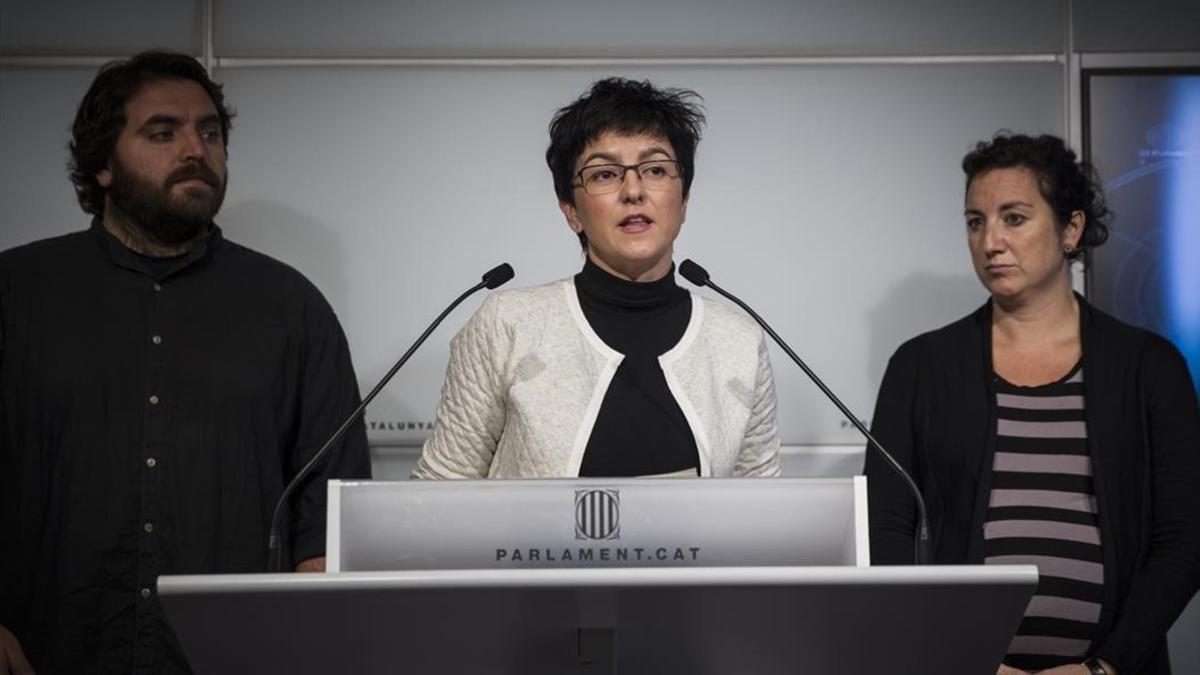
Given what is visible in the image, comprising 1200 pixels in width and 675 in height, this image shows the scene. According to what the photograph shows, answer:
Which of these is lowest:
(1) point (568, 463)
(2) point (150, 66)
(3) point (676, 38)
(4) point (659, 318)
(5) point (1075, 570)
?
(5) point (1075, 570)

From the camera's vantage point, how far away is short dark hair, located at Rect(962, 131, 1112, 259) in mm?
2807

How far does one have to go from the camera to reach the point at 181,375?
2691 millimetres

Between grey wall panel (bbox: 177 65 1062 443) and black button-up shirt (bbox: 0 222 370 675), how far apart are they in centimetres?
83

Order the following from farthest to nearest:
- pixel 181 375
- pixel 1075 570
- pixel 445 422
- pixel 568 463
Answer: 1. pixel 181 375
2. pixel 1075 570
3. pixel 445 422
4. pixel 568 463

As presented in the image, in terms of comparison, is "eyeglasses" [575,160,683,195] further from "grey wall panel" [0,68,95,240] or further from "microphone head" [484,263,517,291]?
"grey wall panel" [0,68,95,240]

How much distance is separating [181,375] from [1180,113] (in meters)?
2.64

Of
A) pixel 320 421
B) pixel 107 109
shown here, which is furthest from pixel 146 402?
pixel 107 109

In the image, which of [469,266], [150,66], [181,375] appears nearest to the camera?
[181,375]

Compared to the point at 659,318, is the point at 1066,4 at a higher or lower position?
higher

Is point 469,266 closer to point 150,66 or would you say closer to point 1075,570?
point 150,66

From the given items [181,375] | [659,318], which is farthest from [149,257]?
[659,318]

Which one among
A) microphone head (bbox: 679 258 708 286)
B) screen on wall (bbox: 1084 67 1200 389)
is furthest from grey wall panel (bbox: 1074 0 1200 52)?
microphone head (bbox: 679 258 708 286)

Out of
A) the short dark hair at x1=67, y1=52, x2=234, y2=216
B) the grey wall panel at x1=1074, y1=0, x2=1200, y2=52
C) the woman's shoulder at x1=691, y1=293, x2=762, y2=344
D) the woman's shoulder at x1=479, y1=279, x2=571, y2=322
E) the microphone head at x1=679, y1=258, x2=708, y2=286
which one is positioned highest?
the grey wall panel at x1=1074, y1=0, x2=1200, y2=52

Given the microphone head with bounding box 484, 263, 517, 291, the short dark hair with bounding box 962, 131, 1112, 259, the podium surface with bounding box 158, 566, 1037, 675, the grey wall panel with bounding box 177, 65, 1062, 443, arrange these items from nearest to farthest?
the podium surface with bounding box 158, 566, 1037, 675, the microphone head with bounding box 484, 263, 517, 291, the short dark hair with bounding box 962, 131, 1112, 259, the grey wall panel with bounding box 177, 65, 1062, 443
